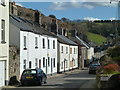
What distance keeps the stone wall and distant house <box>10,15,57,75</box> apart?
121cm

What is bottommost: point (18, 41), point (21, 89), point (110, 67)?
point (21, 89)

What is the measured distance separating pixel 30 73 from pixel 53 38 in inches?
821

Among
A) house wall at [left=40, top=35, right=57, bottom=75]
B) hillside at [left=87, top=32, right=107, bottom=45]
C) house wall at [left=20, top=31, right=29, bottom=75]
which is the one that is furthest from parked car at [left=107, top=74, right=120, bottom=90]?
hillside at [left=87, top=32, right=107, bottom=45]

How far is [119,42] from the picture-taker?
38.2m

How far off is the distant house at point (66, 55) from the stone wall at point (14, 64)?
21.5 meters

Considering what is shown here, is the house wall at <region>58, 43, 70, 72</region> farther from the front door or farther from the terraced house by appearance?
the front door

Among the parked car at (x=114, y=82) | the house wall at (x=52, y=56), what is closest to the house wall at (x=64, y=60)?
the house wall at (x=52, y=56)

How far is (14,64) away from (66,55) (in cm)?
2970

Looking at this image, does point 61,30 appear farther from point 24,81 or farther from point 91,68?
point 24,81

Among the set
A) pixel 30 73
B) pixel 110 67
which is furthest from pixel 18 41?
pixel 110 67

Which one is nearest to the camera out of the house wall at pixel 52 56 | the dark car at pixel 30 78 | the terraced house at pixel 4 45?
the terraced house at pixel 4 45

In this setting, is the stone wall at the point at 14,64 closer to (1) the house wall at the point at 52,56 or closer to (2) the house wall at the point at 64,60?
(1) the house wall at the point at 52,56

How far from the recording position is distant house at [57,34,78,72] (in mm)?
52250

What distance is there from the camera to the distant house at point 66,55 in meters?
52.2
